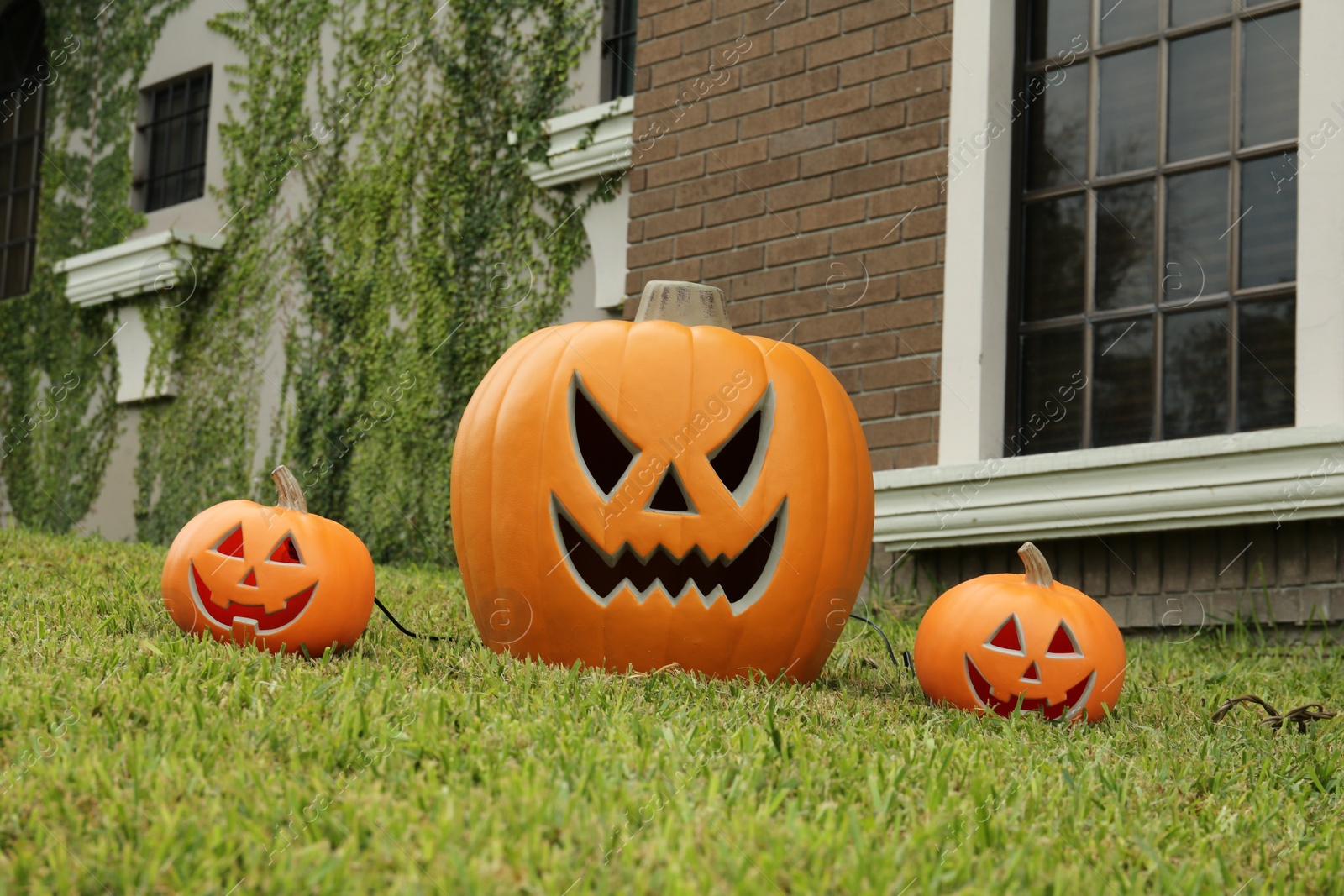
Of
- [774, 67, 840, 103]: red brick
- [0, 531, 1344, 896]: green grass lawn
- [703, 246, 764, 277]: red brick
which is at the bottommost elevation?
[0, 531, 1344, 896]: green grass lawn

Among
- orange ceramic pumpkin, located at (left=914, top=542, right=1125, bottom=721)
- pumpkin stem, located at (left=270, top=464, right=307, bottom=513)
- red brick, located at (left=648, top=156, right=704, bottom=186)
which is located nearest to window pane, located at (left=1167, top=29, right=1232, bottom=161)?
red brick, located at (left=648, top=156, right=704, bottom=186)

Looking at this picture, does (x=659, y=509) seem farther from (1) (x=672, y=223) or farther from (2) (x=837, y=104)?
(1) (x=672, y=223)

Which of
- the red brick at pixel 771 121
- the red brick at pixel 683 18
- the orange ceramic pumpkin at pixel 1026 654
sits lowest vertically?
the orange ceramic pumpkin at pixel 1026 654

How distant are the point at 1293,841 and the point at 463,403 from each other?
499 centimetres

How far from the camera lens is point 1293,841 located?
5.81 ft

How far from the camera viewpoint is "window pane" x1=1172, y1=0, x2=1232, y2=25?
4160 millimetres

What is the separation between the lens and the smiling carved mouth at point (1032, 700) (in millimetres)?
2580

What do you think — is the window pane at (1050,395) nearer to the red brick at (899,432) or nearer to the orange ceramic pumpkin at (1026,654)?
the red brick at (899,432)

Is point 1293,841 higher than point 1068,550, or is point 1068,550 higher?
point 1068,550

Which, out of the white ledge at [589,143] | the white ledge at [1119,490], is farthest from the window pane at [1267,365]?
the white ledge at [589,143]

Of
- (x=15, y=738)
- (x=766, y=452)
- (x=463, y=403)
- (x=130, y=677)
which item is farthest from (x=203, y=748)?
(x=463, y=403)

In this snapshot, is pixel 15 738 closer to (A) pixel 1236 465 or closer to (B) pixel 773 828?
(B) pixel 773 828

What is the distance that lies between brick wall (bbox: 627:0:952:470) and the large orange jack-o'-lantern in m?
1.81

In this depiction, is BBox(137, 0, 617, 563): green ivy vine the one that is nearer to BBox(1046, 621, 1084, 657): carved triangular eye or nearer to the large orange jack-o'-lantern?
the large orange jack-o'-lantern
